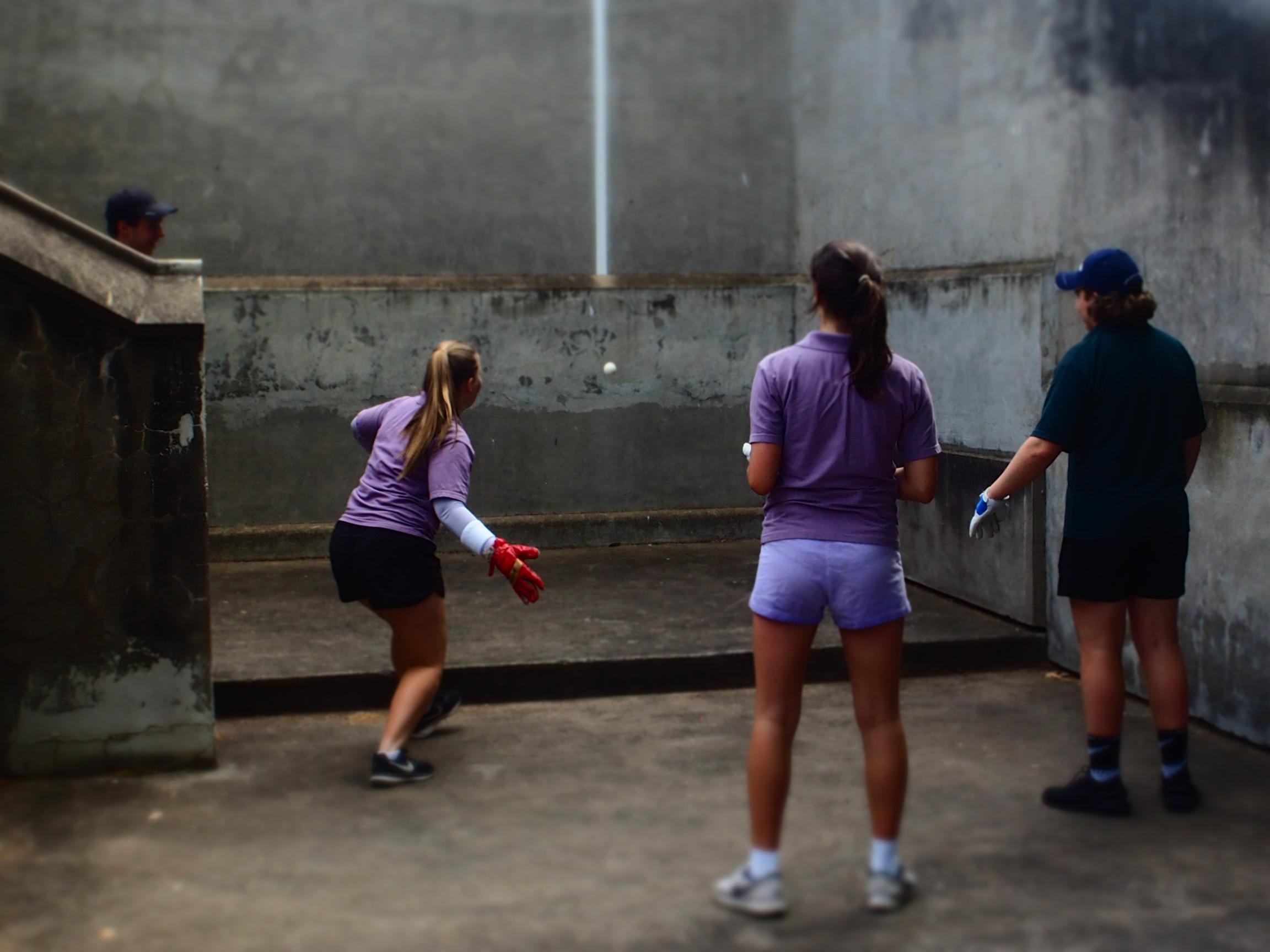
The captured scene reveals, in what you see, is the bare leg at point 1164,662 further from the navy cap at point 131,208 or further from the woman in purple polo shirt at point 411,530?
the navy cap at point 131,208

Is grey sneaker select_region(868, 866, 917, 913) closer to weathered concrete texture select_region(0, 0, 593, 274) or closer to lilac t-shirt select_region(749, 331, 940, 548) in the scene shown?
lilac t-shirt select_region(749, 331, 940, 548)

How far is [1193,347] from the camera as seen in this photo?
18.9ft

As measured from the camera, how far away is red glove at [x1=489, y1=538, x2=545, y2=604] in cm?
489

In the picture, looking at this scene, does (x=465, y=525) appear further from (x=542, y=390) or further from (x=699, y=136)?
(x=699, y=136)

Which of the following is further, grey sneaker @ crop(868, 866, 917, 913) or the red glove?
the red glove

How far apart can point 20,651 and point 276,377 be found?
13.2ft

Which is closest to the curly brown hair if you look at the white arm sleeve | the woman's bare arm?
the woman's bare arm

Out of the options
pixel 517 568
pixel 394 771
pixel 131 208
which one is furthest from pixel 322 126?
pixel 394 771

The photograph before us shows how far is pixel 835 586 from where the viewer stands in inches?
154

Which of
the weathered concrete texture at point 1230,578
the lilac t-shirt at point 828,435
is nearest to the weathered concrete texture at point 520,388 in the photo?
the weathered concrete texture at point 1230,578

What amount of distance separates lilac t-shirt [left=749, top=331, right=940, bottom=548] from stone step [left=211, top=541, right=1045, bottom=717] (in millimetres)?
2537

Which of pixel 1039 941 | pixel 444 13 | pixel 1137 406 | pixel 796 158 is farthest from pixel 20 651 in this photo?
pixel 796 158

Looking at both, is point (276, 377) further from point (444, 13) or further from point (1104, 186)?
point (1104, 186)

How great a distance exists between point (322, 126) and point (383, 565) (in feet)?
15.1
